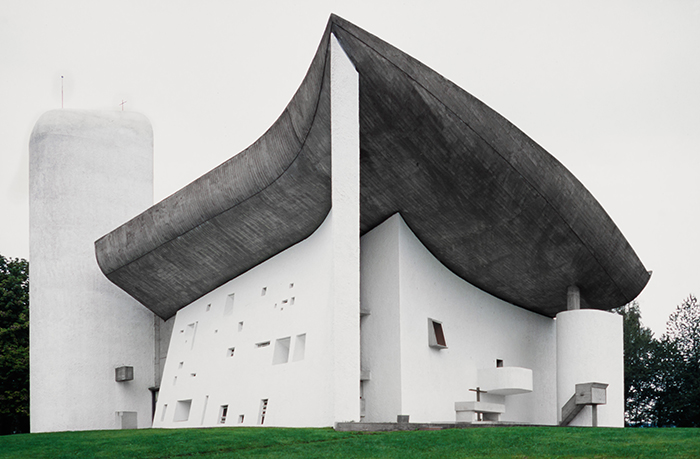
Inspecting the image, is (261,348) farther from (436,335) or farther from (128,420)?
(128,420)

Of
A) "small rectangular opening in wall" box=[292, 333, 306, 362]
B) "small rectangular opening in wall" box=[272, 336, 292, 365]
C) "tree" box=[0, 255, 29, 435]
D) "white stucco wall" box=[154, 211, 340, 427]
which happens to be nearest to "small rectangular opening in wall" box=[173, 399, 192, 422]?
"white stucco wall" box=[154, 211, 340, 427]

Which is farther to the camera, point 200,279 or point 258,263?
point 200,279

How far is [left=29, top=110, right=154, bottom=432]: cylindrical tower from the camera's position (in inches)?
1100

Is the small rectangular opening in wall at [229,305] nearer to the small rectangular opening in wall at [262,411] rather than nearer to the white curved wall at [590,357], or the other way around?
the small rectangular opening in wall at [262,411]

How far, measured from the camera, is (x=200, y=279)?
83.0 ft

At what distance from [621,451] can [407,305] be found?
377 inches

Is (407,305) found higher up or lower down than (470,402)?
higher up

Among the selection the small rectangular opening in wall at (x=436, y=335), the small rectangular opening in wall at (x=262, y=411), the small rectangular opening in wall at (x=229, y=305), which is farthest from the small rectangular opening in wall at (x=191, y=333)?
the small rectangular opening in wall at (x=436, y=335)

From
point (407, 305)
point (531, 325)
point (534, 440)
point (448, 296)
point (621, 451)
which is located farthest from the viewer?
point (531, 325)

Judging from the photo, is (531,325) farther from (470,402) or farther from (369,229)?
(369,229)

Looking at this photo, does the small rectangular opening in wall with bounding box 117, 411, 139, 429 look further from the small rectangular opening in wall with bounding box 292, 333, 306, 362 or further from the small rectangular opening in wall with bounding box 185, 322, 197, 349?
the small rectangular opening in wall with bounding box 292, 333, 306, 362

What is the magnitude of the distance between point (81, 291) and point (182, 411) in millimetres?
6026

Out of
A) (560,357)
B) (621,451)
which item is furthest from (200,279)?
(621,451)

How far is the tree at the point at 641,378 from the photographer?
42.0m
